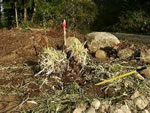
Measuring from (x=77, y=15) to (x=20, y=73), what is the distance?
19.8 feet

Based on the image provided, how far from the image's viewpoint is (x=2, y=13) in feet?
29.6

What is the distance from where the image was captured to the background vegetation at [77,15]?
7.64 meters

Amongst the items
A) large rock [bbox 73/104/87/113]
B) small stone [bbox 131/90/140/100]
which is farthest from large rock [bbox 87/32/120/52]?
large rock [bbox 73/104/87/113]

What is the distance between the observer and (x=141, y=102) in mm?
3246

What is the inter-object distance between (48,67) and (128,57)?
185cm

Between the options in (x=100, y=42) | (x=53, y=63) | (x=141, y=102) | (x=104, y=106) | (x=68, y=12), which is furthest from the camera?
(x=68, y=12)

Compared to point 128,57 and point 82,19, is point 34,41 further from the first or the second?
point 82,19

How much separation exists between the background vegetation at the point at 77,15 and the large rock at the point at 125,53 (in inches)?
113

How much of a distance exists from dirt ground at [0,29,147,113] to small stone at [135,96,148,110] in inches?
12.8

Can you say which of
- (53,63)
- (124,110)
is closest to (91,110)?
(124,110)

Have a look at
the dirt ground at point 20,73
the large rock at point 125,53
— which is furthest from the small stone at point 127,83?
the large rock at point 125,53

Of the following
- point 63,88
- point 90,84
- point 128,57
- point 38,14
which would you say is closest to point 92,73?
point 90,84

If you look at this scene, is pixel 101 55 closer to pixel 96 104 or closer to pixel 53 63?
pixel 53 63

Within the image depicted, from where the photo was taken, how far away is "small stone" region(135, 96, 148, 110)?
3.22 m
